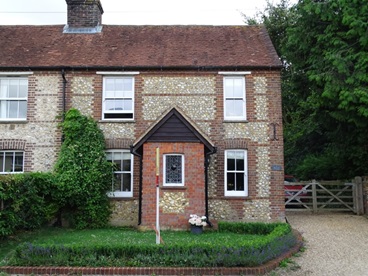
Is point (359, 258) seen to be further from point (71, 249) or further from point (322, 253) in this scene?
point (71, 249)

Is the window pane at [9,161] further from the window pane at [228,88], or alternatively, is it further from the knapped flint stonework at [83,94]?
the window pane at [228,88]

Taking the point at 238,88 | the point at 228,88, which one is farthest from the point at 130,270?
the point at 238,88

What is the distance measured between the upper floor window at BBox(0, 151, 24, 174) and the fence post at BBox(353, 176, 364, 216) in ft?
50.1

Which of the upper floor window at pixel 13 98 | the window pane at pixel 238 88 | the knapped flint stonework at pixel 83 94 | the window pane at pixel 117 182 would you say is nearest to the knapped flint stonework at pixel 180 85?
the window pane at pixel 238 88

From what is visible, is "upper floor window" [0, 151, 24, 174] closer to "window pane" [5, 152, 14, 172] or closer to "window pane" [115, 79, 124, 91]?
"window pane" [5, 152, 14, 172]

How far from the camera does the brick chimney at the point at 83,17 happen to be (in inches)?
790

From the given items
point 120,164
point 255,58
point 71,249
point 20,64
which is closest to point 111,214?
point 120,164

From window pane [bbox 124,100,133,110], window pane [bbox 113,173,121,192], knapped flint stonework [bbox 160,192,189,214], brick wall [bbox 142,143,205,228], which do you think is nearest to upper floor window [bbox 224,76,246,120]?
brick wall [bbox 142,143,205,228]

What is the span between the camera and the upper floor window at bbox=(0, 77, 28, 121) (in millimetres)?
17141

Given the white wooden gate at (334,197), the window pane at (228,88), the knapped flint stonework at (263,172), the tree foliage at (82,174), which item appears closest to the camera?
the tree foliage at (82,174)

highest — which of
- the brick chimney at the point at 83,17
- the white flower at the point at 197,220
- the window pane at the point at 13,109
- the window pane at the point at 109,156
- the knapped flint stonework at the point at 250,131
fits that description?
the brick chimney at the point at 83,17

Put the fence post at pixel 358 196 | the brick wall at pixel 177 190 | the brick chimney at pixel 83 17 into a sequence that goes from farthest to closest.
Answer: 1. the brick chimney at pixel 83 17
2. the fence post at pixel 358 196
3. the brick wall at pixel 177 190

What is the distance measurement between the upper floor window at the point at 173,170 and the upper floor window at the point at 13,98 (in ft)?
21.8

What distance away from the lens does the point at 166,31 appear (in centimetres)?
2039
